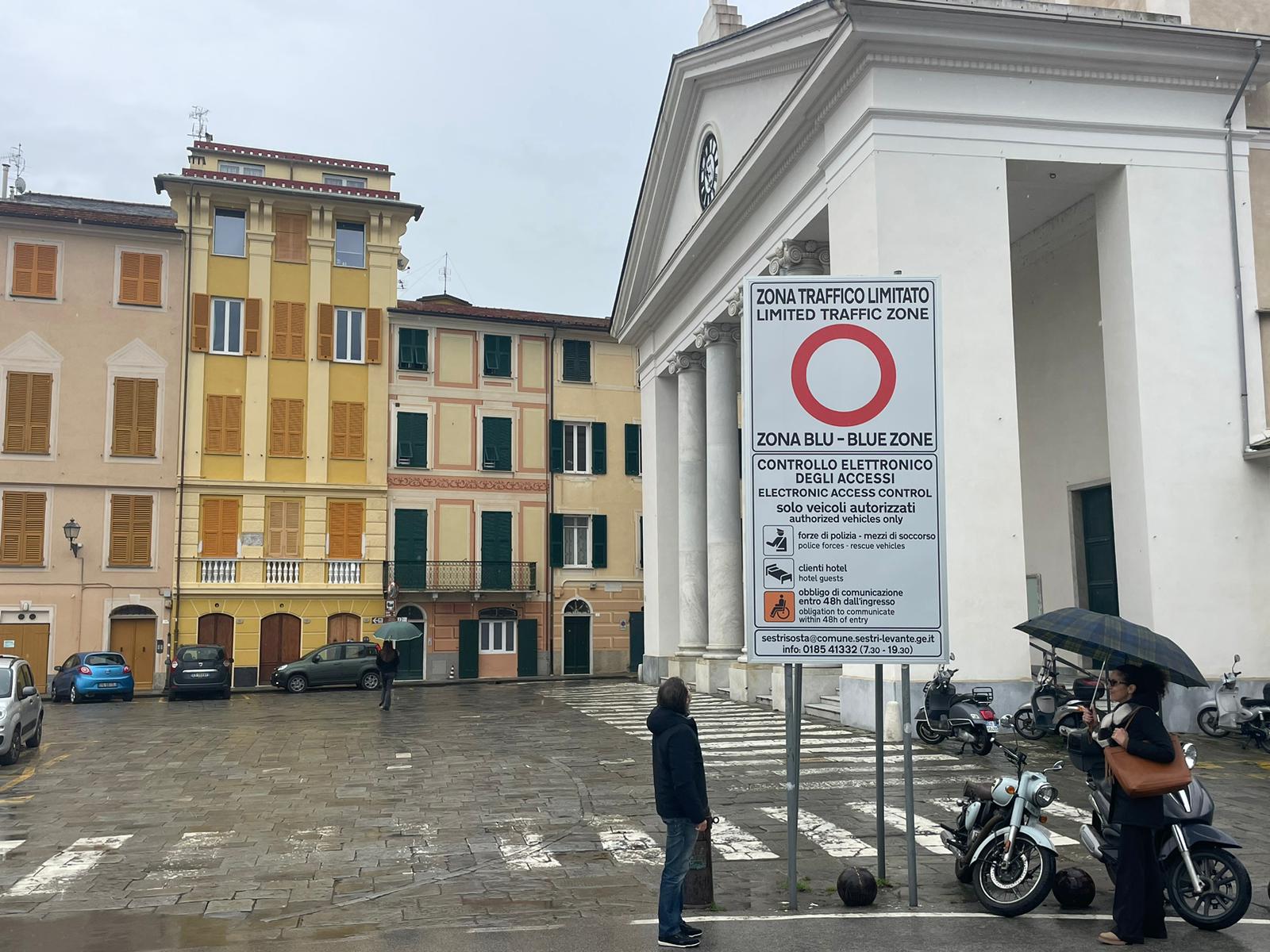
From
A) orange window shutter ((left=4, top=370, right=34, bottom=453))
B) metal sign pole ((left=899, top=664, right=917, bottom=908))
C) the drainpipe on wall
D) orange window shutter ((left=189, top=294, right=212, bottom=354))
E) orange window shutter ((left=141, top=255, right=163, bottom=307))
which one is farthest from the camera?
orange window shutter ((left=189, top=294, right=212, bottom=354))

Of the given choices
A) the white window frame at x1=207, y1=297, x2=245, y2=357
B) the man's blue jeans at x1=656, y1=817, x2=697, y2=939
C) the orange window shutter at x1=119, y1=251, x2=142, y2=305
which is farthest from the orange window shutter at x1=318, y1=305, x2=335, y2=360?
the man's blue jeans at x1=656, y1=817, x2=697, y2=939

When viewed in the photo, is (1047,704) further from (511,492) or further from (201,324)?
(201,324)

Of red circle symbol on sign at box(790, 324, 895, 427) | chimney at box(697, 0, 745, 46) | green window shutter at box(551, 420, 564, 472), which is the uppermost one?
chimney at box(697, 0, 745, 46)

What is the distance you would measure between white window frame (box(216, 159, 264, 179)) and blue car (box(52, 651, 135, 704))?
16.4 metres

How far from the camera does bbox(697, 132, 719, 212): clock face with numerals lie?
2403 cm

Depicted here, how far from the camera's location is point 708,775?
12359mm

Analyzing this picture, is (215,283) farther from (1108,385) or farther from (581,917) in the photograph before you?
(581,917)

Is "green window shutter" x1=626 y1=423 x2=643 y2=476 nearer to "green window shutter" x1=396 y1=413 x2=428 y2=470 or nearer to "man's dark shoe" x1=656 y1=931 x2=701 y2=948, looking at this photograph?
"green window shutter" x1=396 y1=413 x2=428 y2=470

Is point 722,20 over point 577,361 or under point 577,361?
over

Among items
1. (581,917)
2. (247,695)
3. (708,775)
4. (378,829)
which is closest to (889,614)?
(581,917)

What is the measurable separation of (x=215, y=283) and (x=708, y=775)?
27907mm

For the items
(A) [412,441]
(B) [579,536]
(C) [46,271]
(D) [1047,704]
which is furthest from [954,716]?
(C) [46,271]

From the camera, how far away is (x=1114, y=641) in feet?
22.4

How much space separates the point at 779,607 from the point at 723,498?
16.9 meters
